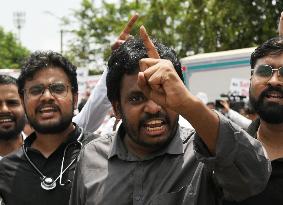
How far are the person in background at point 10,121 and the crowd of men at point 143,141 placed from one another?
1.41 ft

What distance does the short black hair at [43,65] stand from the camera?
325cm

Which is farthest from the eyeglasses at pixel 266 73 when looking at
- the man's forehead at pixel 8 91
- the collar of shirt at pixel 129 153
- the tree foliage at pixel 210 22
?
the tree foliage at pixel 210 22

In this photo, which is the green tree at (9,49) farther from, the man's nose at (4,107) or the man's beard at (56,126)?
the man's beard at (56,126)

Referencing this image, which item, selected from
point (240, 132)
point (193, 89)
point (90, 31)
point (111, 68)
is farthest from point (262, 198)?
point (90, 31)

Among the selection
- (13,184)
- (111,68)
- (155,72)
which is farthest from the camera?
(13,184)

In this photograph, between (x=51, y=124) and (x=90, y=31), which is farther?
(x=90, y=31)

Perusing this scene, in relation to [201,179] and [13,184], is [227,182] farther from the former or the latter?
[13,184]

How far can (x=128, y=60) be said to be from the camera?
2.44m

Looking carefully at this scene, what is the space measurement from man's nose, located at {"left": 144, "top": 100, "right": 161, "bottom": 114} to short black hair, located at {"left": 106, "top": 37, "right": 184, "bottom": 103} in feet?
0.60

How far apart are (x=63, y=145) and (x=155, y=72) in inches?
55.4

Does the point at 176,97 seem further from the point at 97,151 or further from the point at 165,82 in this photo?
the point at 97,151

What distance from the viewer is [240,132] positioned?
1.95 meters

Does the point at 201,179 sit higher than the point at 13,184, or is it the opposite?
the point at 201,179

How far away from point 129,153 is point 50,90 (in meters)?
0.91
